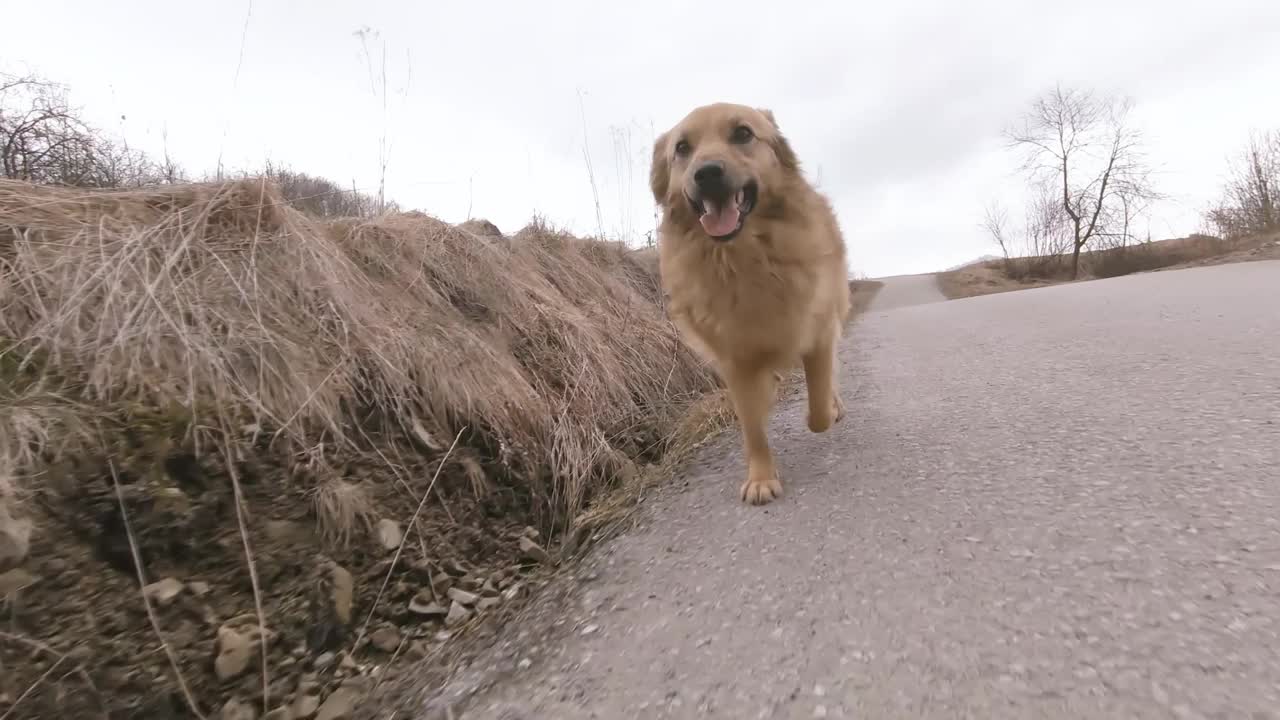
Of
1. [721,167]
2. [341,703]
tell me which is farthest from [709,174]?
[341,703]

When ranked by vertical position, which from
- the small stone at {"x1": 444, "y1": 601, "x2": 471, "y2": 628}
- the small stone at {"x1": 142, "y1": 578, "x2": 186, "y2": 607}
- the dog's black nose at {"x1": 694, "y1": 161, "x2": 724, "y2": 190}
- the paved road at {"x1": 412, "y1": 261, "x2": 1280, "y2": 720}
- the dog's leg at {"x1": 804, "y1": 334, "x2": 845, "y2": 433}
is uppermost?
the dog's black nose at {"x1": 694, "y1": 161, "x2": 724, "y2": 190}

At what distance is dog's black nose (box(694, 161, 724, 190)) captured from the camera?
242cm

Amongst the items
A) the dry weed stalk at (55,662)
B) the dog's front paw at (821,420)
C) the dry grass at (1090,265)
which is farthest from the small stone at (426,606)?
the dry grass at (1090,265)

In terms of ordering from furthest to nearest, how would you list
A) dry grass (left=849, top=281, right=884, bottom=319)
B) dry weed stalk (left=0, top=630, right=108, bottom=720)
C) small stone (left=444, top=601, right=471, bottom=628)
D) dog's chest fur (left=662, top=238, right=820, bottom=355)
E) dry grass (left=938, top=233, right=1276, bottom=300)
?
dry grass (left=938, top=233, right=1276, bottom=300)
dry grass (left=849, top=281, right=884, bottom=319)
dog's chest fur (left=662, top=238, right=820, bottom=355)
small stone (left=444, top=601, right=471, bottom=628)
dry weed stalk (left=0, top=630, right=108, bottom=720)

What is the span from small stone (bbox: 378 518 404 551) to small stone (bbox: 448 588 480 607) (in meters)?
0.21

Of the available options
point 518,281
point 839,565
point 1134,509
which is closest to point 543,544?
point 839,565

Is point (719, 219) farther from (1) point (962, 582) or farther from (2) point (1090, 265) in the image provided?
(2) point (1090, 265)

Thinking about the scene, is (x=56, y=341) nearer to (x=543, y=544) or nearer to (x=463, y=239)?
(x=543, y=544)

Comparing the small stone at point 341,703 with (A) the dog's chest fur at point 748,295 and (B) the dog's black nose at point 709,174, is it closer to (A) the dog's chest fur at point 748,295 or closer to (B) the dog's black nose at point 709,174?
(A) the dog's chest fur at point 748,295

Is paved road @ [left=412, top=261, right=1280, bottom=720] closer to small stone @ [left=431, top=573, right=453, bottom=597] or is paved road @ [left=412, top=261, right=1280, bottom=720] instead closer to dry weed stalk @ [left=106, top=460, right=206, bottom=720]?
small stone @ [left=431, top=573, right=453, bottom=597]

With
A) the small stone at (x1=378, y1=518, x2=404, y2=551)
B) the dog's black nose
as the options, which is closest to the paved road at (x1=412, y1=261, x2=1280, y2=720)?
the small stone at (x1=378, y1=518, x2=404, y2=551)

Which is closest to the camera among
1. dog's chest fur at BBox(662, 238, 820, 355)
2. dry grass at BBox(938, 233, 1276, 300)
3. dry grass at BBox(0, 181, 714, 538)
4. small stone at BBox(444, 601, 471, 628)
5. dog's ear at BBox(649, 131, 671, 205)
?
small stone at BBox(444, 601, 471, 628)

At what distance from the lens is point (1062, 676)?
103cm

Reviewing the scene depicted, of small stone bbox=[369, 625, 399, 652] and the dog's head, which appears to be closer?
small stone bbox=[369, 625, 399, 652]
